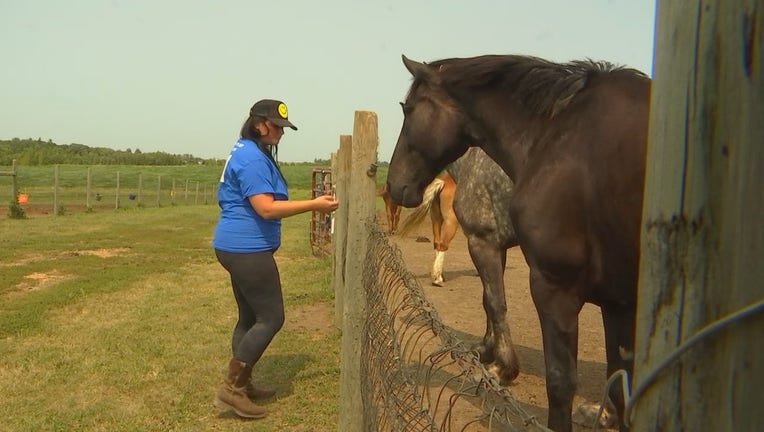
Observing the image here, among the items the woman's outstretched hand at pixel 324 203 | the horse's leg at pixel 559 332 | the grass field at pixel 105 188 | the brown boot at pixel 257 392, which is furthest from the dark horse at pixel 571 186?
the grass field at pixel 105 188

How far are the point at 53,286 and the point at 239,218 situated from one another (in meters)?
5.87

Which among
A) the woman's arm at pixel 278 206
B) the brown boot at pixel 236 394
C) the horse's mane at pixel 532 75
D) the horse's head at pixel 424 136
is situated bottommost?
the brown boot at pixel 236 394

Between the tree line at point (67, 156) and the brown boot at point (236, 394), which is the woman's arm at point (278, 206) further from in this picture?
the tree line at point (67, 156)

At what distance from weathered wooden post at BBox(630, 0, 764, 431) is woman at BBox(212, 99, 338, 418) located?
336 centimetres

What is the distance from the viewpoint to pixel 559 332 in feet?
10.1

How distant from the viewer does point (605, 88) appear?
3.11 metres

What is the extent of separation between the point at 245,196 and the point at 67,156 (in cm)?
7671

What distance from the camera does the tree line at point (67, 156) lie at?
218 ft

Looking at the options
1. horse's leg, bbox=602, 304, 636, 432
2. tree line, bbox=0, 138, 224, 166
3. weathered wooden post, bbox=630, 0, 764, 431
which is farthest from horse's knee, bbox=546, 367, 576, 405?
tree line, bbox=0, 138, 224, 166

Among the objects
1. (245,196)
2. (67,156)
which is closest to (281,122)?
(245,196)

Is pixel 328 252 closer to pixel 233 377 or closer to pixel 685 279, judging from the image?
pixel 233 377

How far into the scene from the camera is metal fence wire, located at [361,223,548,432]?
165cm

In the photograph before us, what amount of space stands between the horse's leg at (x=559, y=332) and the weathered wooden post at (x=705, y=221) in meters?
2.07

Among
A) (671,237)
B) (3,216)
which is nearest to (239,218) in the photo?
(671,237)
